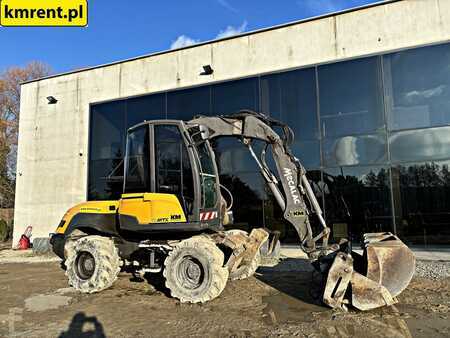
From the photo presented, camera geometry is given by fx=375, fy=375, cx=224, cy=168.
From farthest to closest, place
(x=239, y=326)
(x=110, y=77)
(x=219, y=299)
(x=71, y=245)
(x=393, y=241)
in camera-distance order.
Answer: (x=110, y=77), (x=71, y=245), (x=219, y=299), (x=393, y=241), (x=239, y=326)

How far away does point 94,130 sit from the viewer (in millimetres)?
16156

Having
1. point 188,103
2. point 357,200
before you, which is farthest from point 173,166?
point 188,103

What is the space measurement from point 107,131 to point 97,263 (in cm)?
980

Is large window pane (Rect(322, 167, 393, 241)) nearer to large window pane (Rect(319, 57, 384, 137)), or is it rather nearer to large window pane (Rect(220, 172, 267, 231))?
large window pane (Rect(319, 57, 384, 137))

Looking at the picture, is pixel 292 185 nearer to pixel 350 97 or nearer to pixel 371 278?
pixel 371 278

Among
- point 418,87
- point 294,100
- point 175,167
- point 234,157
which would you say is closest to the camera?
point 175,167

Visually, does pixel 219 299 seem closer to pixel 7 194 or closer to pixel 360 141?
pixel 360 141

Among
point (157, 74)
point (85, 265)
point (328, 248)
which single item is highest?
point (157, 74)

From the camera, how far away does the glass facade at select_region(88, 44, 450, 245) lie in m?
11.1

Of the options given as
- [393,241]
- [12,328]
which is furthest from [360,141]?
[12,328]

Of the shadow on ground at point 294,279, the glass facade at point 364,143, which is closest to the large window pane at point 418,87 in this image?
the glass facade at point 364,143

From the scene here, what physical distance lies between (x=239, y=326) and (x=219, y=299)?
1323 millimetres

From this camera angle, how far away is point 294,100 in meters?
12.8

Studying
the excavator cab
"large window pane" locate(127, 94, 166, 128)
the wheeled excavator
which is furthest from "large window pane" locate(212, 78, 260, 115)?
the excavator cab
